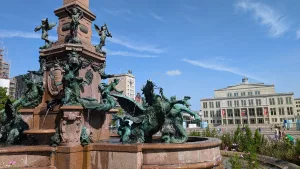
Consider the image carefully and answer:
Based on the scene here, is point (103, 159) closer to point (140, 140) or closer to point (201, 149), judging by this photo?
point (140, 140)

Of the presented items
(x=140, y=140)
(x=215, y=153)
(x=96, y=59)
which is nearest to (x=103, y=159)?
(x=140, y=140)

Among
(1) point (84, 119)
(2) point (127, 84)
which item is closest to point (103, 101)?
(1) point (84, 119)

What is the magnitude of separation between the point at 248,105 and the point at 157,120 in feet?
309

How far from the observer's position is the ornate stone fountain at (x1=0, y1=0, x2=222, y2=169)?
7221 mm

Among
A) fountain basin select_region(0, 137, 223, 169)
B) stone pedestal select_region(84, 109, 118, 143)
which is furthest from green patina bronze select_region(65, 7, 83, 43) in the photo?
fountain basin select_region(0, 137, 223, 169)

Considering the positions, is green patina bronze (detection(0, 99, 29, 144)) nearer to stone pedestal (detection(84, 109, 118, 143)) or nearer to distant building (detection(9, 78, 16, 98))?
Answer: stone pedestal (detection(84, 109, 118, 143))

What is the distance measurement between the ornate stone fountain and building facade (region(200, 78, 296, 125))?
9224 cm

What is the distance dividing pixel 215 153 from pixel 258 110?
309ft

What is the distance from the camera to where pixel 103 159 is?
24.5 feet

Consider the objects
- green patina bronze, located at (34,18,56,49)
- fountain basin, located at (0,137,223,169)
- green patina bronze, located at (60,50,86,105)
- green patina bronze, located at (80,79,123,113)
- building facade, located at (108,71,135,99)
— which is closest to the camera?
fountain basin, located at (0,137,223,169)

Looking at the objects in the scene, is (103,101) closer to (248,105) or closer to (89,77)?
(89,77)

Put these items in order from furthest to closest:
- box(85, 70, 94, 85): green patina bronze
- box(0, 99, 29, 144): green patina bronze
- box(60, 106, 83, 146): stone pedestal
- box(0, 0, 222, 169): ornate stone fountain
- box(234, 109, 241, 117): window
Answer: box(234, 109, 241, 117): window
box(85, 70, 94, 85): green patina bronze
box(0, 99, 29, 144): green patina bronze
box(60, 106, 83, 146): stone pedestal
box(0, 0, 222, 169): ornate stone fountain

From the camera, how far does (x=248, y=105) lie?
9550 cm

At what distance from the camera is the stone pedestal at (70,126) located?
794cm
